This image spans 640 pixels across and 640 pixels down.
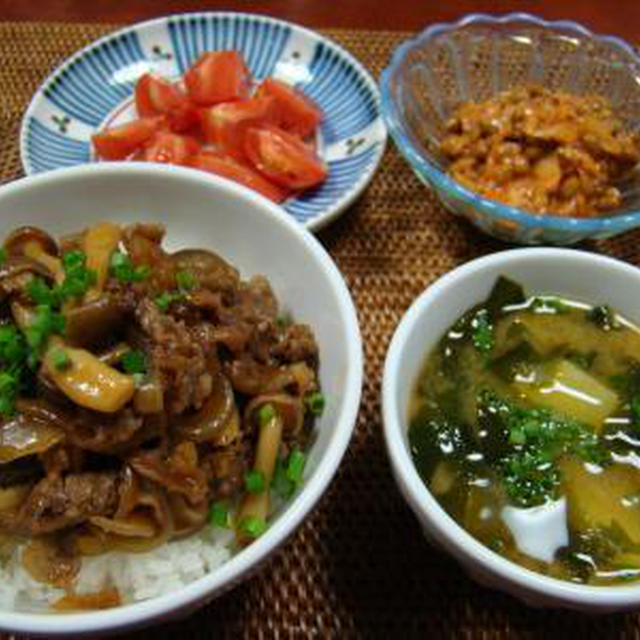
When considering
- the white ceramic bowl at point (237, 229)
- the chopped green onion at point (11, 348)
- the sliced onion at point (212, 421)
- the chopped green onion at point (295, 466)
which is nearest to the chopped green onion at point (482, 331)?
the white ceramic bowl at point (237, 229)

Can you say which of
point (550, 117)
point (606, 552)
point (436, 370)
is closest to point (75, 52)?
point (550, 117)

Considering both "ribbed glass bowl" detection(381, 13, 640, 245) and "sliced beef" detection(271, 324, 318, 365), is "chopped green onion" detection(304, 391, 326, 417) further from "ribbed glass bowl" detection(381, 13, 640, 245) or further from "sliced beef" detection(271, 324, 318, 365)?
"ribbed glass bowl" detection(381, 13, 640, 245)

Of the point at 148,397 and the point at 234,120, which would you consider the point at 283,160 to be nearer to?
the point at 234,120

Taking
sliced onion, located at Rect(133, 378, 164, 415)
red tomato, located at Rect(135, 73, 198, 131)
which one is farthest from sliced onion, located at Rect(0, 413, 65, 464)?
red tomato, located at Rect(135, 73, 198, 131)

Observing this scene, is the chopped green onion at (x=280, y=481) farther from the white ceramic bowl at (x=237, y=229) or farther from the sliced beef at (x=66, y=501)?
the sliced beef at (x=66, y=501)

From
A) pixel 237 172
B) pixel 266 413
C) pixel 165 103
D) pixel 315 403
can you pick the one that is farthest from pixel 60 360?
pixel 165 103
